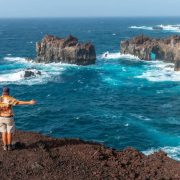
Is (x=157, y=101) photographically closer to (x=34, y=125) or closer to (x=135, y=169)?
(x=34, y=125)

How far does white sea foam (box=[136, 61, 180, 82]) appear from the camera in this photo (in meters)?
81.4

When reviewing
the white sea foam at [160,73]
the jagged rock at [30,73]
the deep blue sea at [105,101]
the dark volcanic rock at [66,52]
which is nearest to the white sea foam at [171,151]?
the deep blue sea at [105,101]

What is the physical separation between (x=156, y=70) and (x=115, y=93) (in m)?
24.9

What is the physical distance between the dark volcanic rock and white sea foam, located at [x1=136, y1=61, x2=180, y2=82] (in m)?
16.5

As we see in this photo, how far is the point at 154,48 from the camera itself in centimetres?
10669

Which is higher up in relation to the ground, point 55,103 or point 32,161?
point 32,161

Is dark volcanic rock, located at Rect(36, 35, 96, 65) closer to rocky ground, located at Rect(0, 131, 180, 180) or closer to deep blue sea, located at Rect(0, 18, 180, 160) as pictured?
deep blue sea, located at Rect(0, 18, 180, 160)

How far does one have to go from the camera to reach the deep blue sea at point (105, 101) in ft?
154

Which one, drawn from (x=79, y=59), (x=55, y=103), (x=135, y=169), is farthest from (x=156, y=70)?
(x=135, y=169)

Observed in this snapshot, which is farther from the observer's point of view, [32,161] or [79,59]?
[79,59]

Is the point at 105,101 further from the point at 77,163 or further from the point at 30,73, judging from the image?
the point at 77,163

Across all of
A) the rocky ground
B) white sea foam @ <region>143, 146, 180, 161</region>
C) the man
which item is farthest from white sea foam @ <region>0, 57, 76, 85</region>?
the rocky ground

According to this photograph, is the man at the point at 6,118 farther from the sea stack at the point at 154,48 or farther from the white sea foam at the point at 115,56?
the white sea foam at the point at 115,56

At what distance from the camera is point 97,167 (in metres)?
16.3
